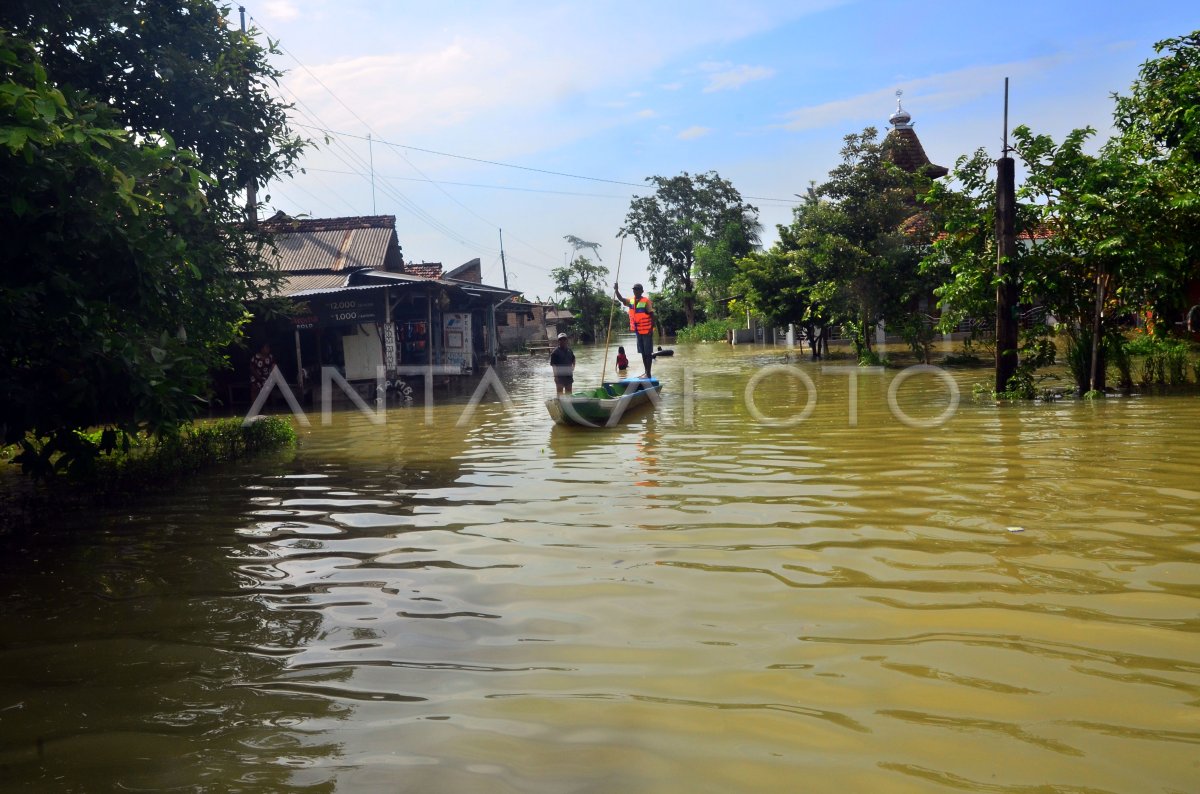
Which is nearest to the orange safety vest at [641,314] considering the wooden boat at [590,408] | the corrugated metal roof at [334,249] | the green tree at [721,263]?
the wooden boat at [590,408]

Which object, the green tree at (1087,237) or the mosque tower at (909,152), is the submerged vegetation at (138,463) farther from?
the mosque tower at (909,152)

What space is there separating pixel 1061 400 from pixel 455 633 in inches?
436

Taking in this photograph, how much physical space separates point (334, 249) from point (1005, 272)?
62.2 ft

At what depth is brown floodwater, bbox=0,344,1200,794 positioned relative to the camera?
296 cm

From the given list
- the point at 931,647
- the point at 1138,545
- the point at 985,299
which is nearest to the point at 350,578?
the point at 931,647

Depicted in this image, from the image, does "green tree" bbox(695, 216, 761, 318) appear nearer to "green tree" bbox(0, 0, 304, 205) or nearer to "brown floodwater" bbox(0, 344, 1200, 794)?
"green tree" bbox(0, 0, 304, 205)

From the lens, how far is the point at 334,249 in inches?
984

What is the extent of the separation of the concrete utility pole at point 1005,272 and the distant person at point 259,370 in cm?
1473

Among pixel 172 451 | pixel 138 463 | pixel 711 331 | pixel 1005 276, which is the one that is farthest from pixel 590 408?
pixel 711 331

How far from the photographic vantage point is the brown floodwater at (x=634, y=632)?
296 cm

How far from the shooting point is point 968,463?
7820 mm

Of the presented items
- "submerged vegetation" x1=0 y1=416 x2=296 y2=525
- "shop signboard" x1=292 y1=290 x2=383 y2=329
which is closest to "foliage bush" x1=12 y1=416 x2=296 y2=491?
"submerged vegetation" x1=0 y1=416 x2=296 y2=525

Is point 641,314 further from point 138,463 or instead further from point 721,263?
point 721,263

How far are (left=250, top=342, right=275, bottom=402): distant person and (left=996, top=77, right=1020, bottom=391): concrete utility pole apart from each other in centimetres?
1473
